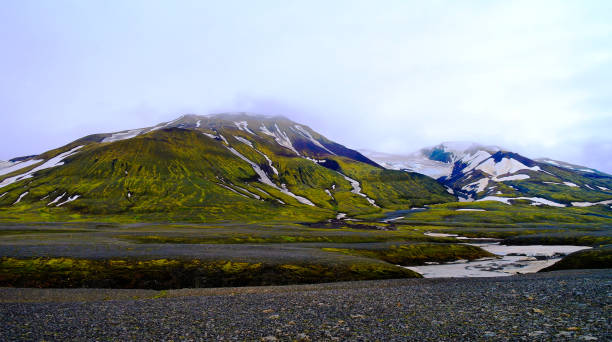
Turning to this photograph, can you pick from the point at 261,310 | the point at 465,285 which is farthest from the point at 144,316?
the point at 465,285

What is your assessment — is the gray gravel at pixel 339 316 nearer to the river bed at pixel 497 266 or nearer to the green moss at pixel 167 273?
the green moss at pixel 167 273

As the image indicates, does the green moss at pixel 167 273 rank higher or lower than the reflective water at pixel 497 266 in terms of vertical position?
higher

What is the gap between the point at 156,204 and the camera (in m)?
169

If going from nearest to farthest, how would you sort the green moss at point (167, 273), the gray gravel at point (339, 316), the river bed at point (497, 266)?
the gray gravel at point (339, 316), the green moss at point (167, 273), the river bed at point (497, 266)

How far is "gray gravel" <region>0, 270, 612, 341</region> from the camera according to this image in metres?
16.3

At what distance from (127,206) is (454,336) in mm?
183013

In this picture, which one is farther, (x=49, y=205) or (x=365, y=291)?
(x=49, y=205)

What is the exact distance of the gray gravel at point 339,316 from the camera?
16.3 meters

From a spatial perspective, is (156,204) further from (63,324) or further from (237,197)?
(63,324)

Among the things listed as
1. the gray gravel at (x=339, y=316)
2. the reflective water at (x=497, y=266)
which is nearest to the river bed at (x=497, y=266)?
the reflective water at (x=497, y=266)

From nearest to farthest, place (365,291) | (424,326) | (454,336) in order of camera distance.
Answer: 1. (454,336)
2. (424,326)
3. (365,291)

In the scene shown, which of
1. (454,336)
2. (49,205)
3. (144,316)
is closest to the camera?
(454,336)

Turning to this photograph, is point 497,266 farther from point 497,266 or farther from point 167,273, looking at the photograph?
point 167,273

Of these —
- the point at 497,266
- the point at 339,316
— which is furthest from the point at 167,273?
the point at 497,266
